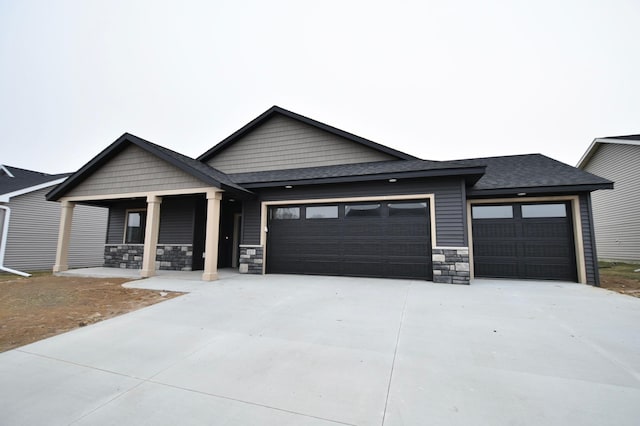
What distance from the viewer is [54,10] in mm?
10984

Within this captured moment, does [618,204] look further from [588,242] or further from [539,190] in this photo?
A: [539,190]

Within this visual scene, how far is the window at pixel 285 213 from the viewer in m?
9.05

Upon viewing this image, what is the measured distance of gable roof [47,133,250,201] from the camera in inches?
308

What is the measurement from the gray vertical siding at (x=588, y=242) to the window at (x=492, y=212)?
1784 mm

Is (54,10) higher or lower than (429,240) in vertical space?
higher

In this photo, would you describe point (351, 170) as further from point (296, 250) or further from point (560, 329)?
point (560, 329)

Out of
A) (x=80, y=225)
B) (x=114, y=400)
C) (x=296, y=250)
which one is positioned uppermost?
(x=80, y=225)

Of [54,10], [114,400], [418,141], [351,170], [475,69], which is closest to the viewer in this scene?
[114,400]

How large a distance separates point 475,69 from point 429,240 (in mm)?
9706

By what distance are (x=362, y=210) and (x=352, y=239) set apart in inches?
37.8

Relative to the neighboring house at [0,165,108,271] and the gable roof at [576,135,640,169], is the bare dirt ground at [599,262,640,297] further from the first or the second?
the neighboring house at [0,165,108,271]

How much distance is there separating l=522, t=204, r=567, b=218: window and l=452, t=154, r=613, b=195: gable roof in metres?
0.68

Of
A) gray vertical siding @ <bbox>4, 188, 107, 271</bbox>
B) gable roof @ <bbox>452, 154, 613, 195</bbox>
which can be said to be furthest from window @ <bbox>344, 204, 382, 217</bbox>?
gray vertical siding @ <bbox>4, 188, 107, 271</bbox>

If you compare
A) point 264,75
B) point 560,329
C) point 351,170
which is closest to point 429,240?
point 351,170
